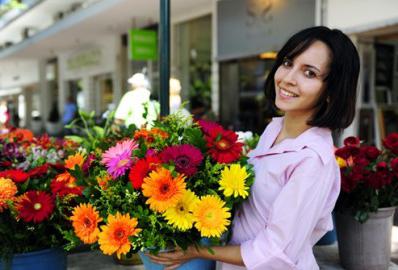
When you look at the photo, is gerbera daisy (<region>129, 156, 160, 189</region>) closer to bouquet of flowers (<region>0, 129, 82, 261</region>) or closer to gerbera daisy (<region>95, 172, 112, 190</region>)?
gerbera daisy (<region>95, 172, 112, 190</region>)

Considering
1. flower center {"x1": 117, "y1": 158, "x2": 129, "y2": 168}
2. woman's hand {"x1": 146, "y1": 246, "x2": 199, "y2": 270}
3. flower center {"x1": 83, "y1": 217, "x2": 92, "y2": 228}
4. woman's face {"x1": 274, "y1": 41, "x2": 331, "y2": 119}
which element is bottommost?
woman's hand {"x1": 146, "y1": 246, "x2": 199, "y2": 270}

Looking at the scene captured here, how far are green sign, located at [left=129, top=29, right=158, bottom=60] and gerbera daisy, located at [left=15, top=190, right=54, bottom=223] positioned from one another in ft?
31.0

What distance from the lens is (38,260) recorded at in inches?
68.5

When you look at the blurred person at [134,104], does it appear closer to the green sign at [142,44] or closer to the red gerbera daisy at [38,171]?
the red gerbera daisy at [38,171]

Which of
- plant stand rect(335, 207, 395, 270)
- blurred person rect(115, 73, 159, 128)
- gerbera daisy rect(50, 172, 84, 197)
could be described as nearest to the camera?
gerbera daisy rect(50, 172, 84, 197)

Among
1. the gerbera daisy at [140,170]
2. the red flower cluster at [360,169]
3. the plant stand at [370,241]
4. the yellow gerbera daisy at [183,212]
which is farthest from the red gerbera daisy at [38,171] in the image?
the plant stand at [370,241]

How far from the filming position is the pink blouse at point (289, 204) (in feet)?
3.69

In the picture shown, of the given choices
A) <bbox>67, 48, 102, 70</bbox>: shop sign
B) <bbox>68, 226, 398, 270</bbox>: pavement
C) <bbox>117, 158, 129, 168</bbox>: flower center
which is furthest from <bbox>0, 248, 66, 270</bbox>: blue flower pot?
<bbox>67, 48, 102, 70</bbox>: shop sign

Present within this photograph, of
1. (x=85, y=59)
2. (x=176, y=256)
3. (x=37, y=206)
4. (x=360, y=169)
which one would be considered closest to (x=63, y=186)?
(x=37, y=206)

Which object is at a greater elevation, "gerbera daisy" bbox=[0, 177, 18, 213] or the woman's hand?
"gerbera daisy" bbox=[0, 177, 18, 213]

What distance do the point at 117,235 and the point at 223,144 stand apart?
1.31ft

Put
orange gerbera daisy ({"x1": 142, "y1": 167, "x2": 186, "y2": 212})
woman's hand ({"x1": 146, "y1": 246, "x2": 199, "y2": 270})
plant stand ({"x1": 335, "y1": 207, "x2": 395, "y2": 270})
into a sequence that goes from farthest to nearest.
Result: plant stand ({"x1": 335, "y1": 207, "x2": 395, "y2": 270}) → woman's hand ({"x1": 146, "y1": 246, "x2": 199, "y2": 270}) → orange gerbera daisy ({"x1": 142, "y1": 167, "x2": 186, "y2": 212})

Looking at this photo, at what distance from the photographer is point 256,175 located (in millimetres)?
1276

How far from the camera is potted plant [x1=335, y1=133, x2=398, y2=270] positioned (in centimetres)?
247
